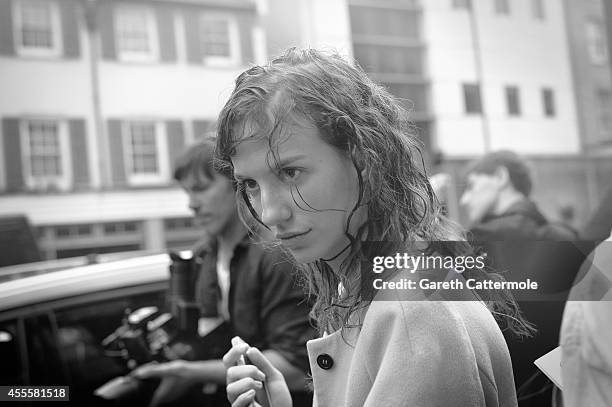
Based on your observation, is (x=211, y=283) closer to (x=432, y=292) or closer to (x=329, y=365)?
(x=329, y=365)

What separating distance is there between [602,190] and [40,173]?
151cm

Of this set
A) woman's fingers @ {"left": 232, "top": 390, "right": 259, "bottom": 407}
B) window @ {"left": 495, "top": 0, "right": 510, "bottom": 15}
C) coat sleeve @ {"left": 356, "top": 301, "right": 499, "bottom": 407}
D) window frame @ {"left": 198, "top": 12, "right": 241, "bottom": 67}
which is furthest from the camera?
window frame @ {"left": 198, "top": 12, "right": 241, "bottom": 67}

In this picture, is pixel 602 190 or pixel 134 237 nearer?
pixel 602 190

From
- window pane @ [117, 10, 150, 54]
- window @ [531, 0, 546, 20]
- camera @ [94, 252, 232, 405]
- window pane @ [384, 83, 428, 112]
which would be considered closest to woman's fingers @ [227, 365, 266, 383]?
camera @ [94, 252, 232, 405]

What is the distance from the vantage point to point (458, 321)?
3.38ft

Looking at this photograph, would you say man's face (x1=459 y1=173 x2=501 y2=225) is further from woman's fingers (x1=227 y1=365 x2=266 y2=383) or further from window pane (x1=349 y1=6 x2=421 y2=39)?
woman's fingers (x1=227 y1=365 x2=266 y2=383)

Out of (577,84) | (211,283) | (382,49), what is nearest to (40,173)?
(211,283)

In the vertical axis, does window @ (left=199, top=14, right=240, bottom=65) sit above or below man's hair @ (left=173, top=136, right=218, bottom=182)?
above

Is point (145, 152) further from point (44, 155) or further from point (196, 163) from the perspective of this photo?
point (44, 155)

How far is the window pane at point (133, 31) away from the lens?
6.28 ft

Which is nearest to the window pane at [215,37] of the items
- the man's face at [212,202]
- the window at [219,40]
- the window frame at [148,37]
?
the window at [219,40]

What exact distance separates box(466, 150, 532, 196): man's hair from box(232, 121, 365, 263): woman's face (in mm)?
805

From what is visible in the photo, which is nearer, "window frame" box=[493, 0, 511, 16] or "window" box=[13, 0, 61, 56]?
"window frame" box=[493, 0, 511, 16]

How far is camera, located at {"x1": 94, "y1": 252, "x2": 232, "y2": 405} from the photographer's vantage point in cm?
188
